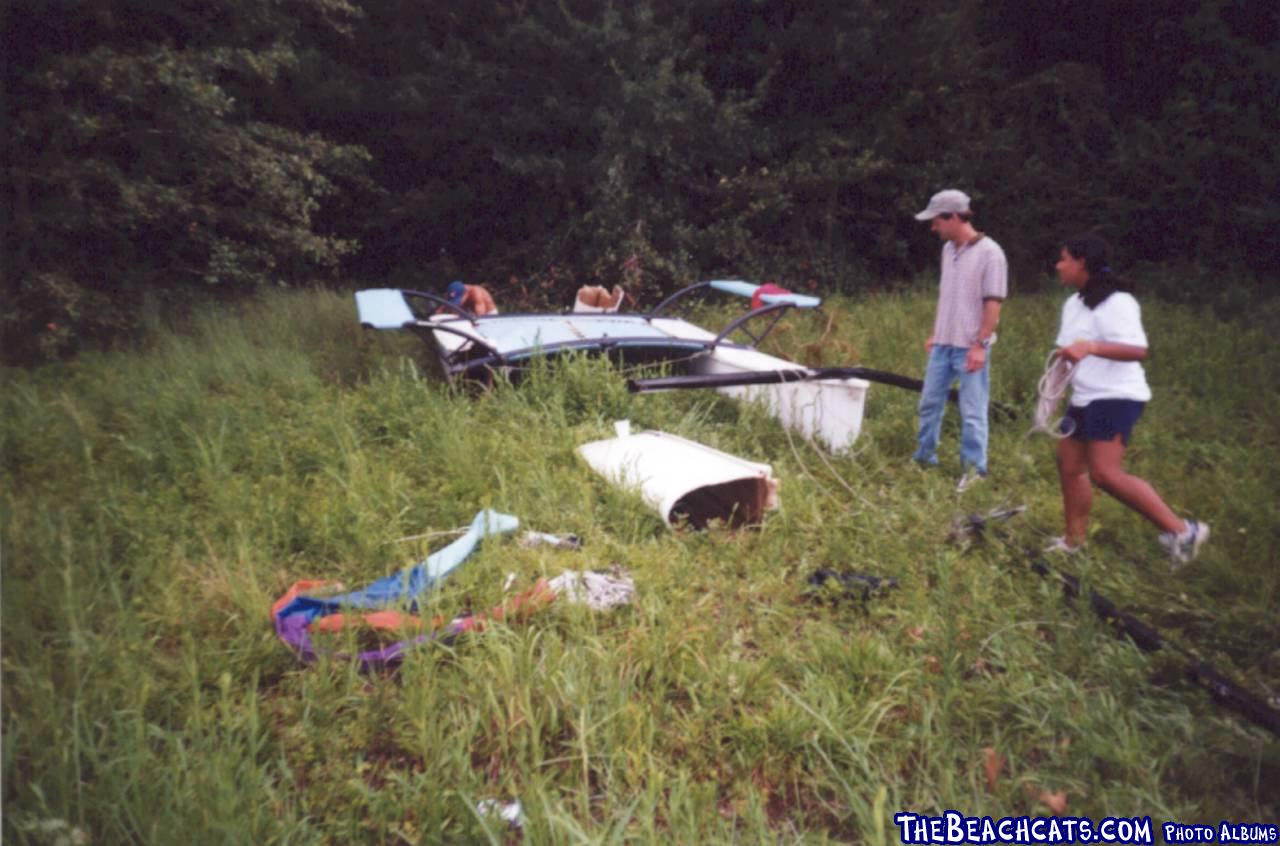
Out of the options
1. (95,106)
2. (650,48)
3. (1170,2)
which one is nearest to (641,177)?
(650,48)

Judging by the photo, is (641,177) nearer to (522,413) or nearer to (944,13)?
(944,13)

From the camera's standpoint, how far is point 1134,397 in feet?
11.4

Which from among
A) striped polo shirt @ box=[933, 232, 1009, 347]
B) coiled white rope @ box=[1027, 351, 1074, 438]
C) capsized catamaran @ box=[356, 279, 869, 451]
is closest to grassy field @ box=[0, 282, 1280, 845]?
capsized catamaran @ box=[356, 279, 869, 451]

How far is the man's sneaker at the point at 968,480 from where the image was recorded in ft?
14.8

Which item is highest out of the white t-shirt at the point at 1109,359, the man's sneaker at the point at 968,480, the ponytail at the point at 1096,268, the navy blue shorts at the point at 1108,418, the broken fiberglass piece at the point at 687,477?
the ponytail at the point at 1096,268

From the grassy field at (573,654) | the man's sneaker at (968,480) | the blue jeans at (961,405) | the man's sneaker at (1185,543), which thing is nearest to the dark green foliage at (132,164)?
the grassy field at (573,654)

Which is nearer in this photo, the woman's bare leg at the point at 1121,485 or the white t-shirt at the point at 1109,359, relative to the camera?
the white t-shirt at the point at 1109,359

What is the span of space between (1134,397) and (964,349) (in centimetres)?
138

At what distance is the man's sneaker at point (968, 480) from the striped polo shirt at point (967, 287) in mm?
708

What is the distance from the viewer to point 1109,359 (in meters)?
3.46

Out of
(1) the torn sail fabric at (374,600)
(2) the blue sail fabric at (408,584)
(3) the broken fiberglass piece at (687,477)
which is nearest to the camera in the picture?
(1) the torn sail fabric at (374,600)

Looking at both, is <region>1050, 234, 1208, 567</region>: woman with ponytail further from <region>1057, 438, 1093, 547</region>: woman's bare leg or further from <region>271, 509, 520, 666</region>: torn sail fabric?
<region>271, 509, 520, 666</region>: torn sail fabric

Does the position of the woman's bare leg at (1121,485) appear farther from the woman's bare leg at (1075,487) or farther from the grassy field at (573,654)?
the grassy field at (573,654)

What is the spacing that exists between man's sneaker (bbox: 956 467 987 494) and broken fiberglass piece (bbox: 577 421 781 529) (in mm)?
1136
